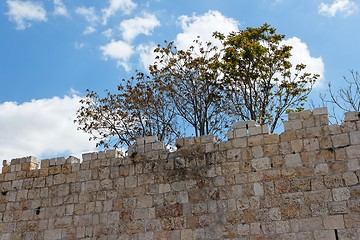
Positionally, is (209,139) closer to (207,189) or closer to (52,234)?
(207,189)

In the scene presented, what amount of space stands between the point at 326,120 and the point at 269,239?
8.20ft

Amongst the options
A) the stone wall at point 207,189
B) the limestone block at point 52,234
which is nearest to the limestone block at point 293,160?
the stone wall at point 207,189

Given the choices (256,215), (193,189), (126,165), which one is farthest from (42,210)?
(256,215)

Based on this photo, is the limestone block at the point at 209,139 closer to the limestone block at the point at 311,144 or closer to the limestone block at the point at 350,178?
the limestone block at the point at 311,144

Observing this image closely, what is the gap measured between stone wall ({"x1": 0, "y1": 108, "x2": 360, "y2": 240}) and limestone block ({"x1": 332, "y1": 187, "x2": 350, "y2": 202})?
0.7 inches

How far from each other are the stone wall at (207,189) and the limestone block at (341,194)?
2 cm

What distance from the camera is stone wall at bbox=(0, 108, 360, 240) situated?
7586mm

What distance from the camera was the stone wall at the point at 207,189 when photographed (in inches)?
299

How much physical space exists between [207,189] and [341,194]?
8.27 feet

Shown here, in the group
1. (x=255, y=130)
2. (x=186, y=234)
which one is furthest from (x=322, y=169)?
(x=186, y=234)

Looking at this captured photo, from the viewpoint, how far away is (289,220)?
25.0 ft

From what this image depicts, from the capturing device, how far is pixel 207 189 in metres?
8.41

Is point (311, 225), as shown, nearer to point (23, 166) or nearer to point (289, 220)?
point (289, 220)

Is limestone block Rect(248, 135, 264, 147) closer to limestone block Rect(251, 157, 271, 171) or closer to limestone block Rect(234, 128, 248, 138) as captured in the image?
limestone block Rect(234, 128, 248, 138)
